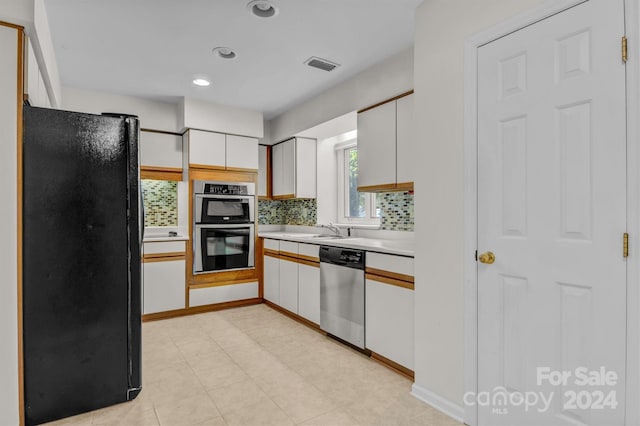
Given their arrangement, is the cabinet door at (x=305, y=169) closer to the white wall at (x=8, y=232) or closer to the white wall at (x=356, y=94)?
the white wall at (x=356, y=94)

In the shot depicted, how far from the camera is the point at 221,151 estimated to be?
168 inches

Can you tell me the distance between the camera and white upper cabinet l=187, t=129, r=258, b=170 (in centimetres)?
410

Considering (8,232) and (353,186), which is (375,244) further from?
(8,232)

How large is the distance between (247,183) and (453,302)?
315 cm

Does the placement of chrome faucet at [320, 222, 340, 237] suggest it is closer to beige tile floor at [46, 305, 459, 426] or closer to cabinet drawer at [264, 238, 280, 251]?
cabinet drawer at [264, 238, 280, 251]

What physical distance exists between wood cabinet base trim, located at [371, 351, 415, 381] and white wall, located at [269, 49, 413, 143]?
6.92ft

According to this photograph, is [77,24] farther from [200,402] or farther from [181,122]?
[200,402]

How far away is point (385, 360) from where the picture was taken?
Result: 2.61 metres

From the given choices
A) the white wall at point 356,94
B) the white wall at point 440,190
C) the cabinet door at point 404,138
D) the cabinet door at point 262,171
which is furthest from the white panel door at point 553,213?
the cabinet door at point 262,171

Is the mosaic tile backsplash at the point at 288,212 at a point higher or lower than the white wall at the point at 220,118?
lower

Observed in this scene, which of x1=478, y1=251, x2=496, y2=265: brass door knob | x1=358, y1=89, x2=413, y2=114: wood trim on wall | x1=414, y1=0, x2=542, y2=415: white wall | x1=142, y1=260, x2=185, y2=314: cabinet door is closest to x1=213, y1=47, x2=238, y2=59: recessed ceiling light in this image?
x1=358, y1=89, x2=413, y2=114: wood trim on wall

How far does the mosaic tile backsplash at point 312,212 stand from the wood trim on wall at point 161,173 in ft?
3.87

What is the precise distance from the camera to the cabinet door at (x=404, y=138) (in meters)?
2.79

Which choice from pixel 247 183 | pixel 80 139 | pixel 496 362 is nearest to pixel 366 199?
pixel 247 183
